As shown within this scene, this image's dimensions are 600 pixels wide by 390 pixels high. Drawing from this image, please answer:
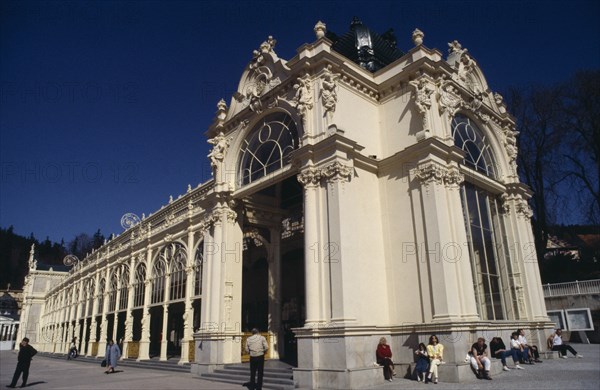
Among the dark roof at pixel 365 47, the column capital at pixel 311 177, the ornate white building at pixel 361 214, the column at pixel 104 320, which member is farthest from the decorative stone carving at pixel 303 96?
the column at pixel 104 320

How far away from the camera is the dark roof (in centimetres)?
1798

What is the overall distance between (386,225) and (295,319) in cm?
872

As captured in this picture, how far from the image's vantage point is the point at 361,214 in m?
13.7

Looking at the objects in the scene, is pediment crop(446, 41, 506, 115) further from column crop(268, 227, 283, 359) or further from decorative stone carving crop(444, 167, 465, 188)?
column crop(268, 227, 283, 359)

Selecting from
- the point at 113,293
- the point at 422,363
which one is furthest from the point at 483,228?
the point at 113,293

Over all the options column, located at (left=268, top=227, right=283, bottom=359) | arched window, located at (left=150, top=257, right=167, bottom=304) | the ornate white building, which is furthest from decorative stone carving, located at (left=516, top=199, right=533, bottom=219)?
arched window, located at (left=150, top=257, right=167, bottom=304)

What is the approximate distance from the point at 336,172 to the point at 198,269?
12.7 metres

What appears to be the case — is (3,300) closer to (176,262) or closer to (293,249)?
(176,262)

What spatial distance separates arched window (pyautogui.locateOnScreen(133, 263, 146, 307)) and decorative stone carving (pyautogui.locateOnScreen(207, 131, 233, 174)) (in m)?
13.5

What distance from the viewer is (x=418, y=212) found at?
1341 centimetres

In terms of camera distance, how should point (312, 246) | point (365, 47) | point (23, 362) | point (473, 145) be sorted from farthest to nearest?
1. point (365, 47)
2. point (473, 145)
3. point (312, 246)
4. point (23, 362)

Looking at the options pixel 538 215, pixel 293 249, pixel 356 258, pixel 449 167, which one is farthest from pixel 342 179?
pixel 538 215

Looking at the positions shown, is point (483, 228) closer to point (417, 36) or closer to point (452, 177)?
point (452, 177)

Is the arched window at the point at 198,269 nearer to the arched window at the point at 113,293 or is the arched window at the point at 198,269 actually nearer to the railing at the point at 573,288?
the arched window at the point at 113,293
